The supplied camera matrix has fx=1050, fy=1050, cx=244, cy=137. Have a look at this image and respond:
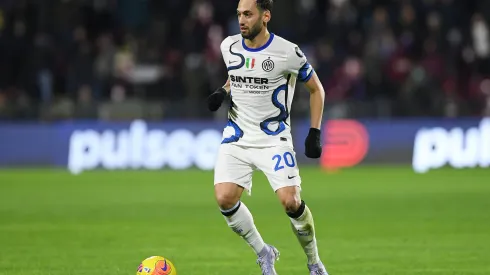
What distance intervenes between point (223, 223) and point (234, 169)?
487 cm

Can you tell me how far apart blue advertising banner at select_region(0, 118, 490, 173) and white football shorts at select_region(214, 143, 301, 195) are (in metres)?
12.0

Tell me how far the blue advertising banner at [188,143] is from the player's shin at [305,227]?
1213 cm

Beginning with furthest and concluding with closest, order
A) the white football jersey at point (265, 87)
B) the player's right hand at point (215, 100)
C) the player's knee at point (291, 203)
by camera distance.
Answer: the player's right hand at point (215, 100)
the white football jersey at point (265, 87)
the player's knee at point (291, 203)

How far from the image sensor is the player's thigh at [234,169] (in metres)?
8.14

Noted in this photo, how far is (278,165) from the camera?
804 cm

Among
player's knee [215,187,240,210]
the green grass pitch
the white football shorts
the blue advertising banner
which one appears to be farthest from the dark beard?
the blue advertising banner

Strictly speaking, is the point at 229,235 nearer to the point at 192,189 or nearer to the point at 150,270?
the point at 150,270

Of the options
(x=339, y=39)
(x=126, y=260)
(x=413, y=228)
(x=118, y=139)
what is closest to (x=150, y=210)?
(x=413, y=228)

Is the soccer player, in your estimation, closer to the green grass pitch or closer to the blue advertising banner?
the green grass pitch

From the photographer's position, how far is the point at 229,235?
11.8 metres

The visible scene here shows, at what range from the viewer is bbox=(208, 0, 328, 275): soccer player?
Result: 8078mm

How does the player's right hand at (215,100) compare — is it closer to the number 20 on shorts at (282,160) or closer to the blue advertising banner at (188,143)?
the number 20 on shorts at (282,160)

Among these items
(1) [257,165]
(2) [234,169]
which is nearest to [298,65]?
(1) [257,165]

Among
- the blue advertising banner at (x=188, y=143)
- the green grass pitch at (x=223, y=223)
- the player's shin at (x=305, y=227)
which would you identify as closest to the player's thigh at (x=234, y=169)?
the player's shin at (x=305, y=227)
